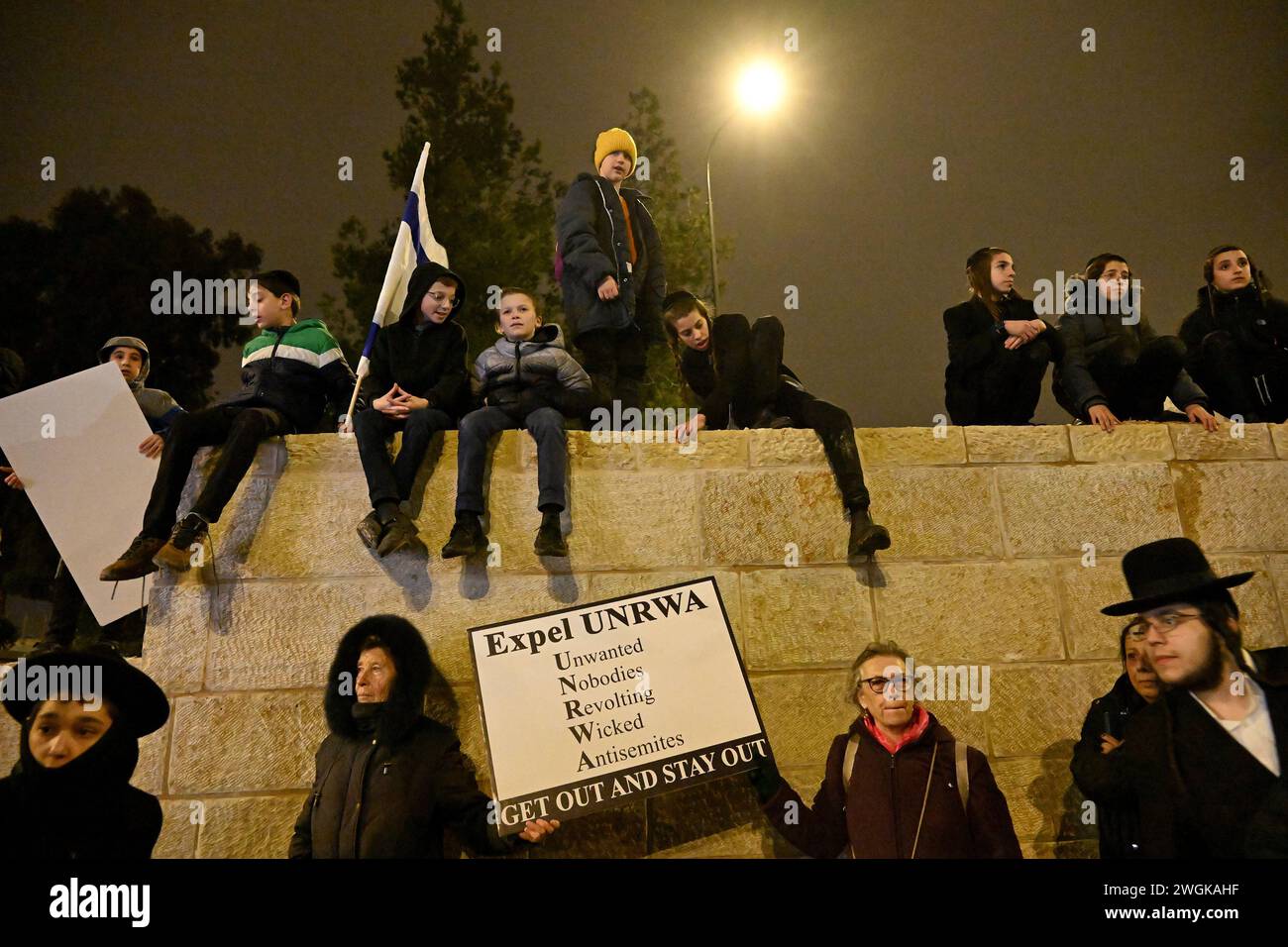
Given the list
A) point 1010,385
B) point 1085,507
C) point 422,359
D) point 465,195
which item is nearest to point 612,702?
point 422,359

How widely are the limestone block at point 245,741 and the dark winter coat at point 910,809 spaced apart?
90.6 inches

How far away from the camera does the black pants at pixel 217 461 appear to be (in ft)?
14.3

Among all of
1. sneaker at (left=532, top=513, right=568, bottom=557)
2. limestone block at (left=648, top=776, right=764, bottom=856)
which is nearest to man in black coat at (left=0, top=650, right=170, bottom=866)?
sneaker at (left=532, top=513, right=568, bottom=557)

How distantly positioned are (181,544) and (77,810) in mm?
1293

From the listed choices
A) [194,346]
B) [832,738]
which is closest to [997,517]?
[832,738]

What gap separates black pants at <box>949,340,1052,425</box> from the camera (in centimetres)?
515

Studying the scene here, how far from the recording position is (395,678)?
3.88 meters

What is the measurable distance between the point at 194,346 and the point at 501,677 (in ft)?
32.5

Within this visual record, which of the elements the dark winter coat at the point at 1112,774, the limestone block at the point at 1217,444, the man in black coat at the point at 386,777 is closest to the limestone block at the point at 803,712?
the dark winter coat at the point at 1112,774

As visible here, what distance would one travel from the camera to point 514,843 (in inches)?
144

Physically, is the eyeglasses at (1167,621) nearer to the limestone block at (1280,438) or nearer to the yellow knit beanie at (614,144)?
the limestone block at (1280,438)

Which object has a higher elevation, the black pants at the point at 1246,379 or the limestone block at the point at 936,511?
the black pants at the point at 1246,379

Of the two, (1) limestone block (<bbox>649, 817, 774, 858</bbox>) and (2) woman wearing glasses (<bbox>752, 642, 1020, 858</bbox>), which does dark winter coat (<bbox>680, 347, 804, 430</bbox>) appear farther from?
(1) limestone block (<bbox>649, 817, 774, 858</bbox>)

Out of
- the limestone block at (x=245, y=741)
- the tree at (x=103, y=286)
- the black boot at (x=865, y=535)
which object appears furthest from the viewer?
the tree at (x=103, y=286)
